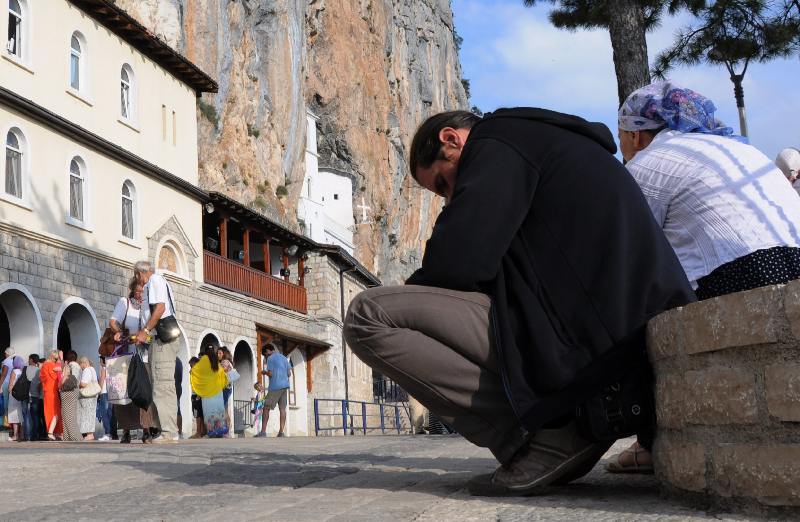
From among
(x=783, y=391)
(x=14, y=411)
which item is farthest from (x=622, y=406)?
(x=14, y=411)

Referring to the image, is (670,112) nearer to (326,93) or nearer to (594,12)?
(594,12)

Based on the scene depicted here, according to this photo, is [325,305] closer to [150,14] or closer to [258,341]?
[258,341]

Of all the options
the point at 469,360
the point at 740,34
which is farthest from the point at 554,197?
the point at 740,34

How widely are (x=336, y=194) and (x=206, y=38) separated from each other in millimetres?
19986

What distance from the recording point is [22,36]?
18484mm

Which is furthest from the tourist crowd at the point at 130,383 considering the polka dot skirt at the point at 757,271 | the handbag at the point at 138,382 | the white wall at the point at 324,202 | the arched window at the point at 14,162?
→ the white wall at the point at 324,202

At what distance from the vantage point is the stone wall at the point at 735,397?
2.45m

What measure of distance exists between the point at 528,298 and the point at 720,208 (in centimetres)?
76

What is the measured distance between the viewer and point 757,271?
3088 mm

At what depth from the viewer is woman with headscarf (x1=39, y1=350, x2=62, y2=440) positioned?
15.4 meters

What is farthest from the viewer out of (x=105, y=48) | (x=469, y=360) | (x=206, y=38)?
(x=206, y=38)

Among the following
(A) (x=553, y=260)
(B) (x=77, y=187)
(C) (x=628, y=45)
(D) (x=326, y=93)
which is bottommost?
(A) (x=553, y=260)

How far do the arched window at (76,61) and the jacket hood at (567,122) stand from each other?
61.1 feet

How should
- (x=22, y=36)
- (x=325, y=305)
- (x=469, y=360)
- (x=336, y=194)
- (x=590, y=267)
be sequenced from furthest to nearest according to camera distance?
(x=336, y=194), (x=325, y=305), (x=22, y=36), (x=469, y=360), (x=590, y=267)
